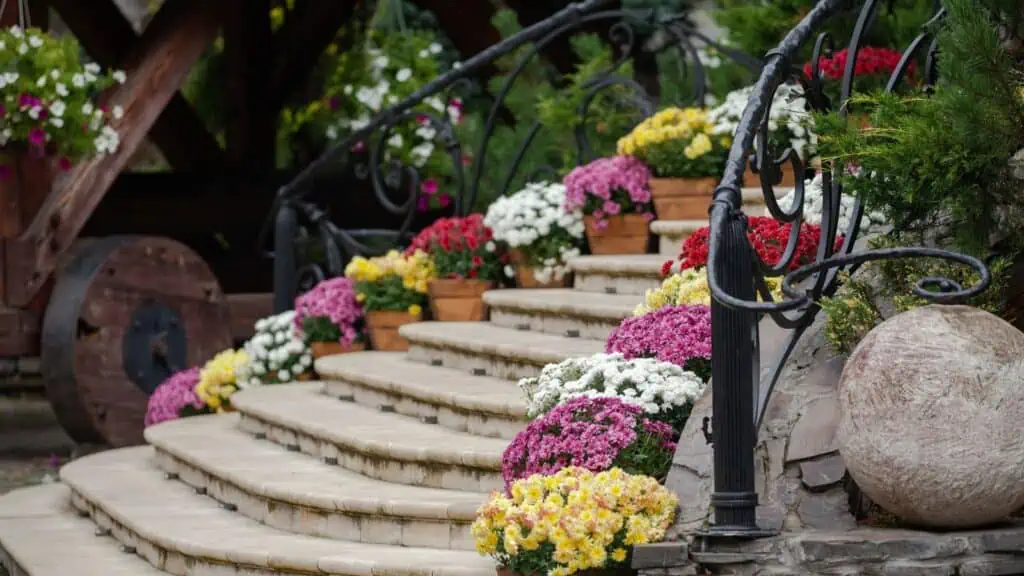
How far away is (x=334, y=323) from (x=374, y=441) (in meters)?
2.59

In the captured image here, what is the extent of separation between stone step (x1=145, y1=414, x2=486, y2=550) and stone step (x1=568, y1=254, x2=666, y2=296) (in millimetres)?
1670

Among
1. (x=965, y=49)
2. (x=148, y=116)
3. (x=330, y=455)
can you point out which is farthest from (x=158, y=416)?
(x=965, y=49)

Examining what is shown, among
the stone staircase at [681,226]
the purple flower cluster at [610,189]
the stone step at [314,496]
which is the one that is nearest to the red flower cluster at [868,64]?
the stone staircase at [681,226]

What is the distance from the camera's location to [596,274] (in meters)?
8.32

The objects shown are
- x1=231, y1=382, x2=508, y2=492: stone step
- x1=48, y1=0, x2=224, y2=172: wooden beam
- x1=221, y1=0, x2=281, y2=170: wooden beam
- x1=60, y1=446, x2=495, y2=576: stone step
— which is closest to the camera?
x1=60, y1=446, x2=495, y2=576: stone step

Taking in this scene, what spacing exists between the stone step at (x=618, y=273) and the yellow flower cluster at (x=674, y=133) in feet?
1.74

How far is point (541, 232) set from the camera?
8.62m

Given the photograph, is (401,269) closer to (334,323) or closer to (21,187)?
(334,323)

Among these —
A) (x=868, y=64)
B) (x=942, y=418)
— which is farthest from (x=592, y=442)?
(x=868, y=64)

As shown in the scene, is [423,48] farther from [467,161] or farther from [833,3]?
[833,3]

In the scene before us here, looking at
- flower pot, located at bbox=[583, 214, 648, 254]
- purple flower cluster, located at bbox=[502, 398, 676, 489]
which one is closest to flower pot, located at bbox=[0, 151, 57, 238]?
flower pot, located at bbox=[583, 214, 648, 254]

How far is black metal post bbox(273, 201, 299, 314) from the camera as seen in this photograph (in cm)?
983

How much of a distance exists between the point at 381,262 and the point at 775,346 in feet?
12.8

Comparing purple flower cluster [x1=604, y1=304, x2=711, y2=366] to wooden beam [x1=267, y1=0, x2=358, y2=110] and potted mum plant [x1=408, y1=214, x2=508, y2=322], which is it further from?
wooden beam [x1=267, y1=0, x2=358, y2=110]
